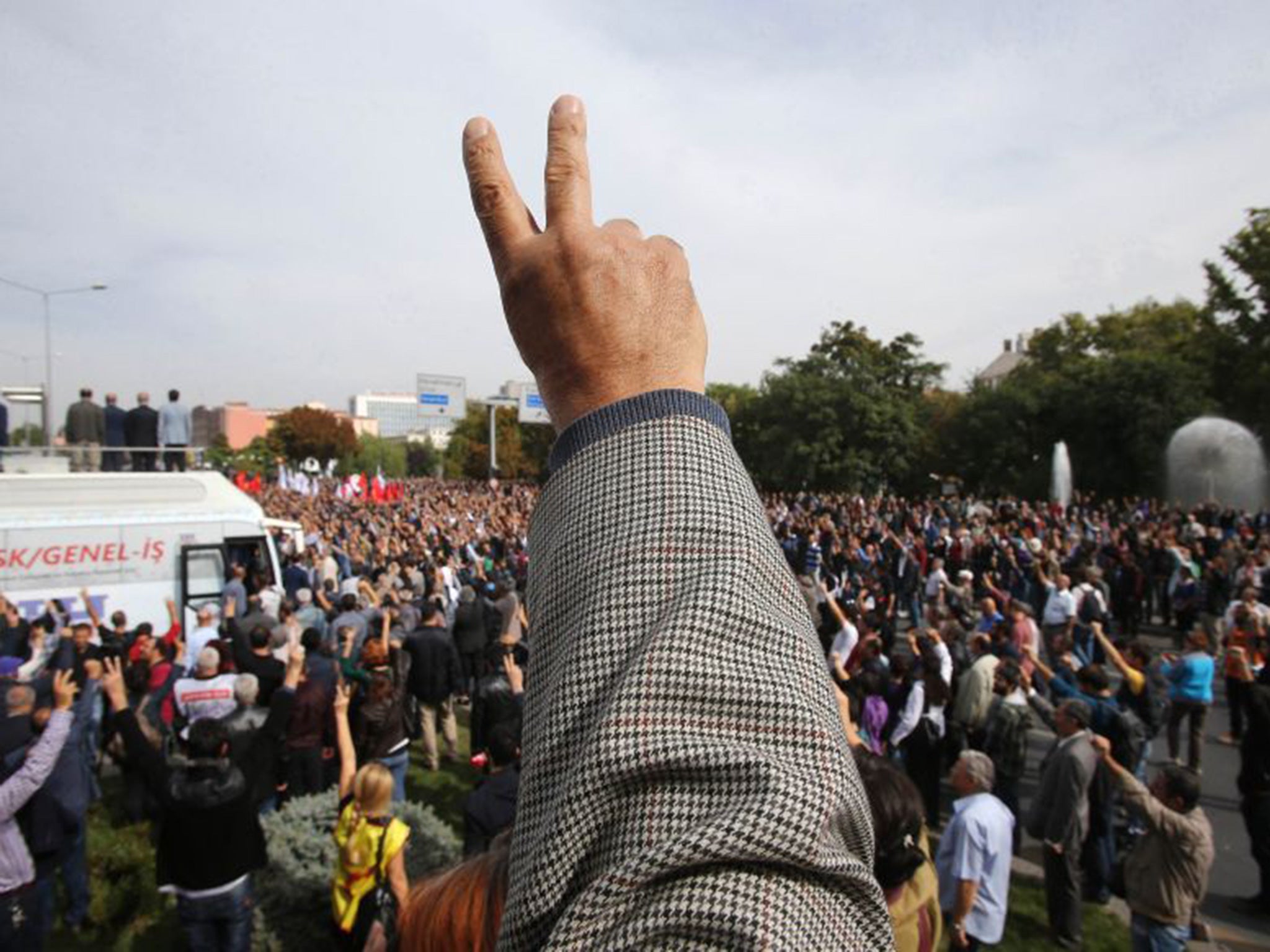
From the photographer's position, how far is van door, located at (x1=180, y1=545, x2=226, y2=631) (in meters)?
11.9

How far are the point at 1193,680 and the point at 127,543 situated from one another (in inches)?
513

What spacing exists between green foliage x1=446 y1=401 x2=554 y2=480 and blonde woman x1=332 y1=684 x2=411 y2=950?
183 feet

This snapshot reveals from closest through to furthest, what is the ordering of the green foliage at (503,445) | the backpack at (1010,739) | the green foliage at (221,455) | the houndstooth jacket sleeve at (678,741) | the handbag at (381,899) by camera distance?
1. the houndstooth jacket sleeve at (678,741)
2. the handbag at (381,899)
3. the backpack at (1010,739)
4. the green foliage at (221,455)
5. the green foliage at (503,445)

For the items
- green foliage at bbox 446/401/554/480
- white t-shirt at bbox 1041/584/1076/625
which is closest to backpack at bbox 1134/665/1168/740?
white t-shirt at bbox 1041/584/1076/625

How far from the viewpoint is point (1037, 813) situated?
5.83m

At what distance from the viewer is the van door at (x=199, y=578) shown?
11.9m

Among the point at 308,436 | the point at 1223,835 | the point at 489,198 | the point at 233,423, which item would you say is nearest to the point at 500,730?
the point at 489,198

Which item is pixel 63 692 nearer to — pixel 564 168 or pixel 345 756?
pixel 345 756

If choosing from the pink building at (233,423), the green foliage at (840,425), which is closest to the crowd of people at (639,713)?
the green foliage at (840,425)

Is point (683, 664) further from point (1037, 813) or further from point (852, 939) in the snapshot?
point (1037, 813)

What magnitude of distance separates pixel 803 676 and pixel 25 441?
29768 mm

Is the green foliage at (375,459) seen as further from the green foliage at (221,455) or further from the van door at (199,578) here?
the van door at (199,578)

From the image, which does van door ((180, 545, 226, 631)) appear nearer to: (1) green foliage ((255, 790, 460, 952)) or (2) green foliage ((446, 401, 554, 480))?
(1) green foliage ((255, 790, 460, 952))

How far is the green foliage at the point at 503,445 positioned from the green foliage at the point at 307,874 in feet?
181
